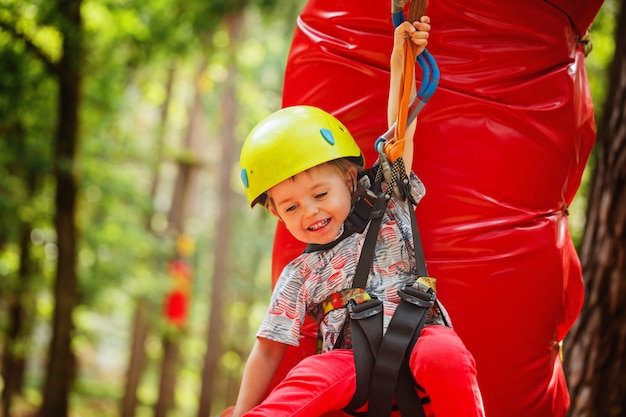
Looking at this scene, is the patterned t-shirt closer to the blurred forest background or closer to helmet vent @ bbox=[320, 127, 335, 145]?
helmet vent @ bbox=[320, 127, 335, 145]

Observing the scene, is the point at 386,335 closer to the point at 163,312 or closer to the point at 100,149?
the point at 100,149

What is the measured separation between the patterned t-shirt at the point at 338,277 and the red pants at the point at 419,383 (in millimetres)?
156

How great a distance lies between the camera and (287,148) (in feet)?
6.51

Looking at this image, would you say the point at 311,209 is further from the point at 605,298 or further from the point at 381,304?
the point at 605,298

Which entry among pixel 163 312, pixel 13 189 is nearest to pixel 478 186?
pixel 13 189

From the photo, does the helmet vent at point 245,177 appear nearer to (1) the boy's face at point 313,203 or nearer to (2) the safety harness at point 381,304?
(1) the boy's face at point 313,203

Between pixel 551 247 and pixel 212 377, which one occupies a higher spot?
pixel 551 247

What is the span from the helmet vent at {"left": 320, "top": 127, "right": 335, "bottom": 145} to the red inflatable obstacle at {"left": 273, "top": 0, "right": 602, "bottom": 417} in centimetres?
39

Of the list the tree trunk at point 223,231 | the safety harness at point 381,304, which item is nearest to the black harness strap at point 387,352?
the safety harness at point 381,304

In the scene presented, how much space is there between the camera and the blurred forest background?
831 centimetres

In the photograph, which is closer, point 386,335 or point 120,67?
point 386,335

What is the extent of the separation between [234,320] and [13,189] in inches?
624

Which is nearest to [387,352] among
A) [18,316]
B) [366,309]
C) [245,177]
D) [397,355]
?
[397,355]

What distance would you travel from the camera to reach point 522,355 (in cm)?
230
